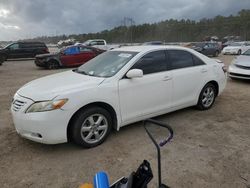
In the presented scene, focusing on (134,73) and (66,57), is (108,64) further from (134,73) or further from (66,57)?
(66,57)

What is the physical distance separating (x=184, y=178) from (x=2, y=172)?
7.60 feet

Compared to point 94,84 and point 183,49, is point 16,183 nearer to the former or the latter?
point 94,84

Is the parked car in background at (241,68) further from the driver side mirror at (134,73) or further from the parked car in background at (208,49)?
the parked car in background at (208,49)

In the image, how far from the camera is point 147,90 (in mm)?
3881

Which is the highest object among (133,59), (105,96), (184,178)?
(133,59)

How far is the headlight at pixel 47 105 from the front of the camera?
305cm

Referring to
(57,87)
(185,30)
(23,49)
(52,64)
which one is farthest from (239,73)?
(185,30)

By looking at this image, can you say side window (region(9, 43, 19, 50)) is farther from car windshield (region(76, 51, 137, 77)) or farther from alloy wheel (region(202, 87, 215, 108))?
alloy wheel (region(202, 87, 215, 108))

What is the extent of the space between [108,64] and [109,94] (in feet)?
2.64

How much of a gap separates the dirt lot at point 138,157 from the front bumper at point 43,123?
0.32 m

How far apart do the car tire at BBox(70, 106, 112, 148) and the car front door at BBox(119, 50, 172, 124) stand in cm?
33

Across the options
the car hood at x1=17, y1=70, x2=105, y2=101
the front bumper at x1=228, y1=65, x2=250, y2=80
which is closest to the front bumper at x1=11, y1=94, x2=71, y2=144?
the car hood at x1=17, y1=70, x2=105, y2=101

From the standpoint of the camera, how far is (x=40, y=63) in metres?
13.6

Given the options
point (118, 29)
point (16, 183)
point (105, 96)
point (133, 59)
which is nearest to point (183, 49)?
point (133, 59)
